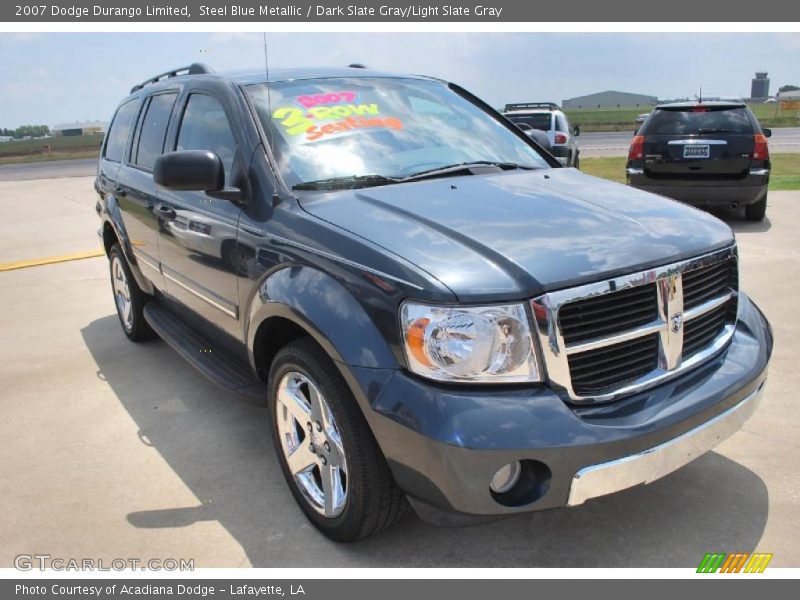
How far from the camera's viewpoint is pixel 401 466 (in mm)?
2219

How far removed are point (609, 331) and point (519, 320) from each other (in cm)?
35

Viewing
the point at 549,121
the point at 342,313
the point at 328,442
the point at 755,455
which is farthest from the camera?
the point at 549,121

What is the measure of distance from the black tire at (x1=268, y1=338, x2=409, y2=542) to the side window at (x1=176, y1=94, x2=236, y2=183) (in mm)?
1160

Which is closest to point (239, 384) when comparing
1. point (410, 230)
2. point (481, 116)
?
point (410, 230)

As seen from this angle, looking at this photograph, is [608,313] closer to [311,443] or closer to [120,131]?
[311,443]

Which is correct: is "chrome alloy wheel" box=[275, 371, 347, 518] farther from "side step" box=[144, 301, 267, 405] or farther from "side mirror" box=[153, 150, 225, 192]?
"side mirror" box=[153, 150, 225, 192]

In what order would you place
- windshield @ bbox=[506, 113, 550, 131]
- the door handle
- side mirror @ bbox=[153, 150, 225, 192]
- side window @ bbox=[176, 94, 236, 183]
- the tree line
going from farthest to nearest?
the tree line, windshield @ bbox=[506, 113, 550, 131], the door handle, side window @ bbox=[176, 94, 236, 183], side mirror @ bbox=[153, 150, 225, 192]

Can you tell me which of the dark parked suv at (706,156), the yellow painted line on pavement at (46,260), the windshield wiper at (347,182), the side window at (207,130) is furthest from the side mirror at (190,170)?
the dark parked suv at (706,156)

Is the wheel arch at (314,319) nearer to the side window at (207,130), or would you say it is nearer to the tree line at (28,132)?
the side window at (207,130)

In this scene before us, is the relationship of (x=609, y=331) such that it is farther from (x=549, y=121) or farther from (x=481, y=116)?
(x=549, y=121)

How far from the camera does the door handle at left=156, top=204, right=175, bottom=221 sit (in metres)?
3.79

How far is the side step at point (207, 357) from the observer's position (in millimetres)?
3196

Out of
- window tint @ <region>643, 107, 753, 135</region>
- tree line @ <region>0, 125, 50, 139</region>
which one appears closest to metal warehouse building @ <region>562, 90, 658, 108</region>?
tree line @ <region>0, 125, 50, 139</region>

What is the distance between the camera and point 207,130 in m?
3.57
